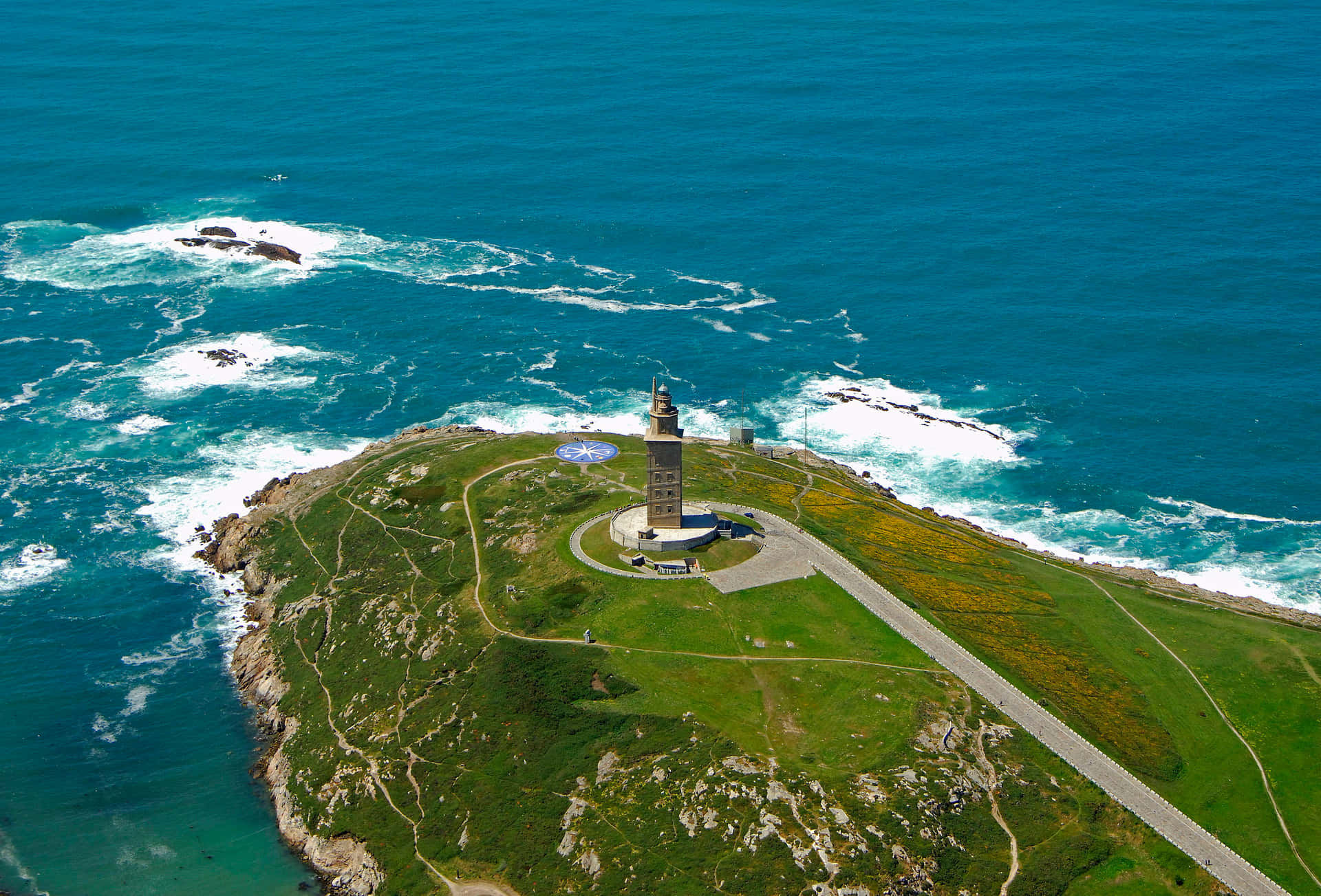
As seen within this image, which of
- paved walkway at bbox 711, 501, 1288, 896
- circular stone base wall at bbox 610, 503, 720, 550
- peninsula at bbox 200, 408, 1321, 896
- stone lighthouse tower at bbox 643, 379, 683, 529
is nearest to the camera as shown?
paved walkway at bbox 711, 501, 1288, 896

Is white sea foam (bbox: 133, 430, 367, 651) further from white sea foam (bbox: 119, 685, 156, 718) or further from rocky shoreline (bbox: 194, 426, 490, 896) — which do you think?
white sea foam (bbox: 119, 685, 156, 718)

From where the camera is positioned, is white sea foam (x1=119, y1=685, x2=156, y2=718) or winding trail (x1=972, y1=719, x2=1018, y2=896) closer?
winding trail (x1=972, y1=719, x2=1018, y2=896)

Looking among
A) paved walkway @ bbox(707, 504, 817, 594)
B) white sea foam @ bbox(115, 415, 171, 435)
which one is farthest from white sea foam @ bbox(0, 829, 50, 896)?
white sea foam @ bbox(115, 415, 171, 435)

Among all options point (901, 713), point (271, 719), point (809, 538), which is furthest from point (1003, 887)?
point (271, 719)

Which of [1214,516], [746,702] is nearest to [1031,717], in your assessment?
[746,702]

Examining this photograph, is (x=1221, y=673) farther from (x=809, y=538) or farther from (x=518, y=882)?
(x=518, y=882)

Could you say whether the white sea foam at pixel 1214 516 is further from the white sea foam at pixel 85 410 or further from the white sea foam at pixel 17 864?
the white sea foam at pixel 85 410

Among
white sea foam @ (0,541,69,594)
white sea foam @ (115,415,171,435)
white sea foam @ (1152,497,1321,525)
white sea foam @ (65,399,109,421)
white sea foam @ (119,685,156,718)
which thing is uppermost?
white sea foam @ (1152,497,1321,525)
